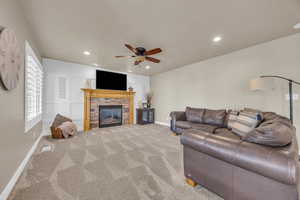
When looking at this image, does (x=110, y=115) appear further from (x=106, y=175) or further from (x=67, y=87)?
(x=106, y=175)

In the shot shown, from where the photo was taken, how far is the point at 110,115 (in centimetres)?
532

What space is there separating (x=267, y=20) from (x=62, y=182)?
13.7 feet

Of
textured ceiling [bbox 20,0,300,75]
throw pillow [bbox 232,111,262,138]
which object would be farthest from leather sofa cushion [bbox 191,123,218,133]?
textured ceiling [bbox 20,0,300,75]

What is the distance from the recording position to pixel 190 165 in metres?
1.56

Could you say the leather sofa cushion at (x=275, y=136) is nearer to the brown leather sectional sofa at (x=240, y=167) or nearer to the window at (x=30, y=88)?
the brown leather sectional sofa at (x=240, y=167)

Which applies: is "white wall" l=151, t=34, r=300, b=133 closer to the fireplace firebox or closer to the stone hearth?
the stone hearth

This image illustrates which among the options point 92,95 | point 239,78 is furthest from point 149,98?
point 239,78

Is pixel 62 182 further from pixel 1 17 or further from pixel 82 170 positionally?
pixel 1 17

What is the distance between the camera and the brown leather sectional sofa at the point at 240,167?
92cm

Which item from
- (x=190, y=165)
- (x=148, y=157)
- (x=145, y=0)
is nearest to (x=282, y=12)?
(x=145, y=0)

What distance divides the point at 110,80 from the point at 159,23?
369 centimetres

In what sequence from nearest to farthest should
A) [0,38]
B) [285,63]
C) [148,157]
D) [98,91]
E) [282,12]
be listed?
[0,38], [282,12], [148,157], [285,63], [98,91]

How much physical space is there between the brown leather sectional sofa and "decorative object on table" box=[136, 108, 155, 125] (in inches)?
166

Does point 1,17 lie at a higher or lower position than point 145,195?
higher
